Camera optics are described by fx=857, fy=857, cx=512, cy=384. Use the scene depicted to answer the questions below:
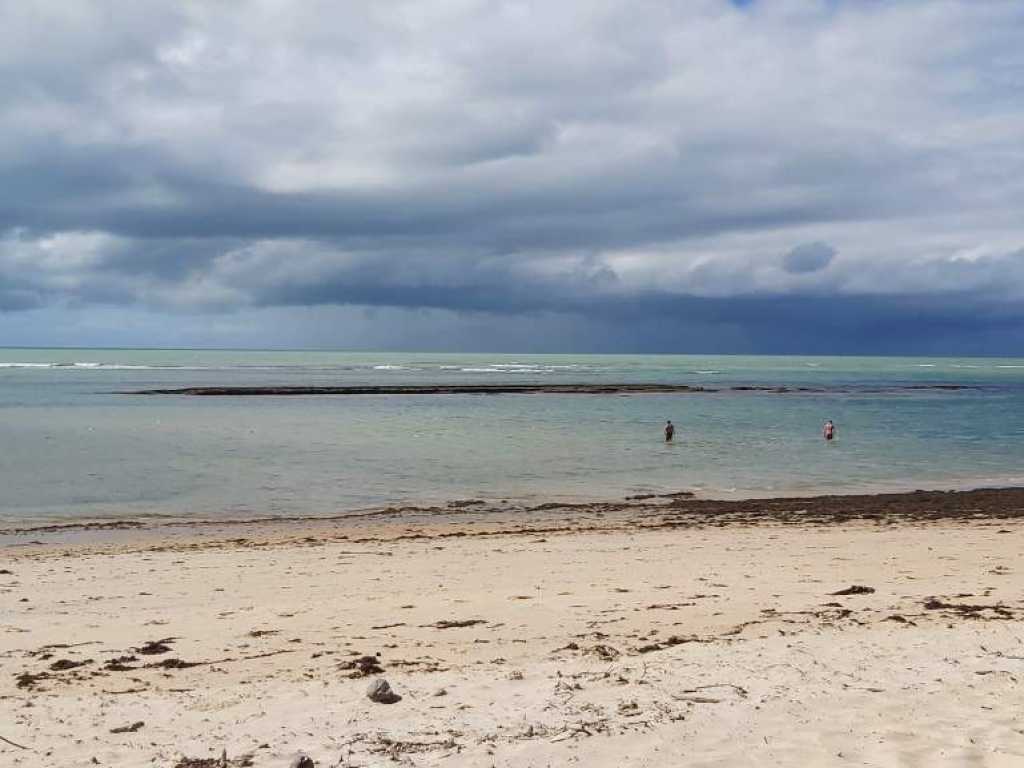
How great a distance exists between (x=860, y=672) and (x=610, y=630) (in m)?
2.66

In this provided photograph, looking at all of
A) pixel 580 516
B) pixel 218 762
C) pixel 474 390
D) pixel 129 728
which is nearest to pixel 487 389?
pixel 474 390

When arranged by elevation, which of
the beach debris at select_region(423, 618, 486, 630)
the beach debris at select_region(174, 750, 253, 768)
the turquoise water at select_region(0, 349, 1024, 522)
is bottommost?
the turquoise water at select_region(0, 349, 1024, 522)

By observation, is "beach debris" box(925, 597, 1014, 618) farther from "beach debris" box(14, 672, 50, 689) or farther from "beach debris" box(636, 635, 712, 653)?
"beach debris" box(14, 672, 50, 689)

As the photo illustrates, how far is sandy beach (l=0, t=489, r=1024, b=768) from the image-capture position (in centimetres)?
595

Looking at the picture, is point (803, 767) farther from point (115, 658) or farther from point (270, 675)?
point (115, 658)

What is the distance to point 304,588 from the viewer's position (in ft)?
38.5

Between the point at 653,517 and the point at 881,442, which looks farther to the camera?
the point at 881,442

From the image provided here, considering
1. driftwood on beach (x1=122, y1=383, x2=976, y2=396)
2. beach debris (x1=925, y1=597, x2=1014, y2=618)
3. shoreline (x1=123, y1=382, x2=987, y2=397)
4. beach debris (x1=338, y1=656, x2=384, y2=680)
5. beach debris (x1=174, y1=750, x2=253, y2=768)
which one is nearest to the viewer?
beach debris (x1=174, y1=750, x2=253, y2=768)

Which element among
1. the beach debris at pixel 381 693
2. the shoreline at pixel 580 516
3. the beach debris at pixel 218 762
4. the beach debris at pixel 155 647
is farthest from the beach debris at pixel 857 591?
the beach debris at pixel 155 647

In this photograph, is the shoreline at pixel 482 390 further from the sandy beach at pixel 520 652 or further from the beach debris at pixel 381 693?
the beach debris at pixel 381 693

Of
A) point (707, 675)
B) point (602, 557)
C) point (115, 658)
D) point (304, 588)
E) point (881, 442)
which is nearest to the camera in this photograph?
point (707, 675)

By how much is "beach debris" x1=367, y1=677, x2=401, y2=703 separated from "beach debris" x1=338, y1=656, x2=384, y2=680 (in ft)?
2.37

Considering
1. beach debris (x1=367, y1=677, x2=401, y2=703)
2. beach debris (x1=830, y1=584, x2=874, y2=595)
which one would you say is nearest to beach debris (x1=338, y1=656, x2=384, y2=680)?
beach debris (x1=367, y1=677, x2=401, y2=703)

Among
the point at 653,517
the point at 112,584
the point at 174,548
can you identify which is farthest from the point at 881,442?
the point at 112,584
